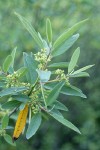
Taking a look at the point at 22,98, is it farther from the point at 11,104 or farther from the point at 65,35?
the point at 65,35

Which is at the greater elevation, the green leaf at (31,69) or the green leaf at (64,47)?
the green leaf at (64,47)

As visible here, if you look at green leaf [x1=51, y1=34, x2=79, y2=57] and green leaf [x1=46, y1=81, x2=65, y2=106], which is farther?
green leaf [x1=51, y1=34, x2=79, y2=57]

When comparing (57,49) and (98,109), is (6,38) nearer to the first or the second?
(98,109)

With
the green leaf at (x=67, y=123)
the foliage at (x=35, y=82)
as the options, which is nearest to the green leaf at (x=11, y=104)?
the foliage at (x=35, y=82)

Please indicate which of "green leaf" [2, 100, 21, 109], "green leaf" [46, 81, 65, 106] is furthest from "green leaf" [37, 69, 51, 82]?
"green leaf" [2, 100, 21, 109]

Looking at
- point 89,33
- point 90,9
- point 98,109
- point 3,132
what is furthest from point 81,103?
point 3,132

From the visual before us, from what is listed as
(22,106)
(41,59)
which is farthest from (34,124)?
(41,59)

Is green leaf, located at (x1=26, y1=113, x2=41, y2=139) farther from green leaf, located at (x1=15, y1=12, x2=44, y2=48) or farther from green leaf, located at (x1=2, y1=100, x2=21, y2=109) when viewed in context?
green leaf, located at (x1=15, y1=12, x2=44, y2=48)

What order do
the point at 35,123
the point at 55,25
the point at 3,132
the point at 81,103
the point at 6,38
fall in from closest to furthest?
the point at 35,123 → the point at 3,132 → the point at 6,38 → the point at 55,25 → the point at 81,103

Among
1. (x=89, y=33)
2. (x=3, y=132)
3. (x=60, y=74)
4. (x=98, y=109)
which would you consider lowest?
(x=98, y=109)

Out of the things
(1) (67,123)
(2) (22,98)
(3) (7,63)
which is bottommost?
(1) (67,123)

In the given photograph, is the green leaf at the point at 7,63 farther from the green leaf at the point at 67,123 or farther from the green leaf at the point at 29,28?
the green leaf at the point at 67,123
